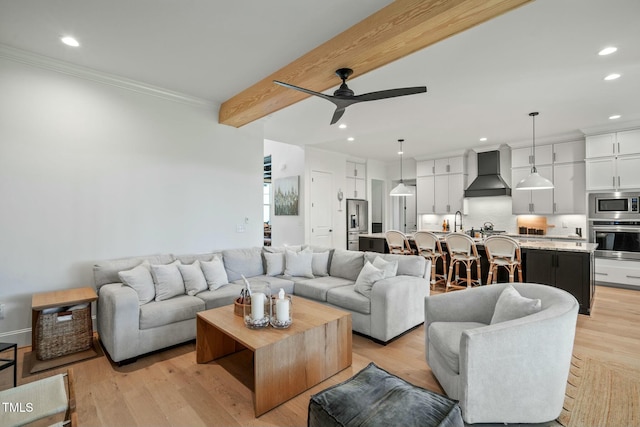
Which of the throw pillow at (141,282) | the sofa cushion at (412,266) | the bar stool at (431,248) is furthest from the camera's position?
the bar stool at (431,248)

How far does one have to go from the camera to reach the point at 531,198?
6.38 m

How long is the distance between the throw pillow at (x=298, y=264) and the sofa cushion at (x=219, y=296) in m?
0.88

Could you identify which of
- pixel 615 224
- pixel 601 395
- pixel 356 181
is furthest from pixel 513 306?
pixel 356 181

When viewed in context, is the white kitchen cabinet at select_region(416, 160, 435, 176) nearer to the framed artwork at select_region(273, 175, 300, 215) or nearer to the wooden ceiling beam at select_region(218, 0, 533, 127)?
the framed artwork at select_region(273, 175, 300, 215)

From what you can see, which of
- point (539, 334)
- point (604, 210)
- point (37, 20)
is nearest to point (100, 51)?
point (37, 20)

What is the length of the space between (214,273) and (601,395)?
3.58 metres

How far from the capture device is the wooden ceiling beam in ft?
6.44

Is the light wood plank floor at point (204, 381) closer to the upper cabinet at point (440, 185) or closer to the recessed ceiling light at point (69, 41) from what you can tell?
the recessed ceiling light at point (69, 41)

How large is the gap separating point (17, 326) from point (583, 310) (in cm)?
644

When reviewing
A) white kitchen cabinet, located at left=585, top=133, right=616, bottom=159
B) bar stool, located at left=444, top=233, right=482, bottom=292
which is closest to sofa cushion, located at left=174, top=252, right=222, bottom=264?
bar stool, located at left=444, top=233, right=482, bottom=292

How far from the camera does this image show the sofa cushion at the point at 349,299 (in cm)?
319

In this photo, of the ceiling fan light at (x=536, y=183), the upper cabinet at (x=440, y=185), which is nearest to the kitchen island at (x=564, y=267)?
the ceiling fan light at (x=536, y=183)

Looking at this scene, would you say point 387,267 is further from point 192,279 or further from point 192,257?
point 192,257

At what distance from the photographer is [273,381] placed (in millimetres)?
2094
